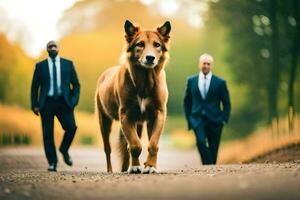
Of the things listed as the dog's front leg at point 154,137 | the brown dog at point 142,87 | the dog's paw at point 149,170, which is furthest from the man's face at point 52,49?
the dog's paw at point 149,170

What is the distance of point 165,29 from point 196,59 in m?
34.3

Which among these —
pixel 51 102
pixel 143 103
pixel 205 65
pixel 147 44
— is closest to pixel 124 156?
pixel 51 102

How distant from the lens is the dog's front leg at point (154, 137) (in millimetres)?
13005

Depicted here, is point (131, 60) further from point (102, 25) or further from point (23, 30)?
point (102, 25)

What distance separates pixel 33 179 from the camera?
12.4 metres

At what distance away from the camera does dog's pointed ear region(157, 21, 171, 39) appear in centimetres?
1340

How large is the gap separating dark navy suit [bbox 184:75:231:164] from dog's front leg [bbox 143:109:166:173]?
10.9 feet

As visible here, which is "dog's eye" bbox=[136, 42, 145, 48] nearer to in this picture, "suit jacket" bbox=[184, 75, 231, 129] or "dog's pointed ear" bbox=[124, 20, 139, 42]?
"dog's pointed ear" bbox=[124, 20, 139, 42]

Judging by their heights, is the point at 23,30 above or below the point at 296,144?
above

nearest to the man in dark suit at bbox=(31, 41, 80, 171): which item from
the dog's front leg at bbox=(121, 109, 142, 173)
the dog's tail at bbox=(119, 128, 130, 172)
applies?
the dog's tail at bbox=(119, 128, 130, 172)

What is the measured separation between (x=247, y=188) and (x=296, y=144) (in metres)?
10.6

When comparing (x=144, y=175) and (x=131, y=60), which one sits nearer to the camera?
(x=144, y=175)

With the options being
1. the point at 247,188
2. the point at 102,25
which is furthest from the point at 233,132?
the point at 247,188

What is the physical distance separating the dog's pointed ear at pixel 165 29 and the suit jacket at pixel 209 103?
354 cm
